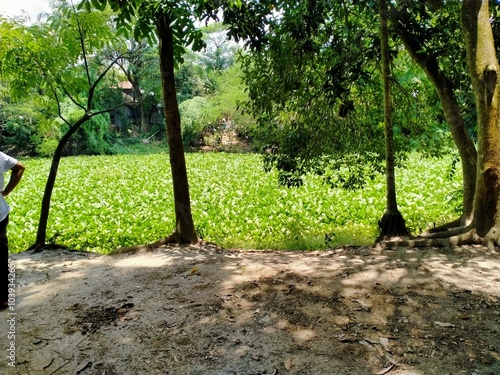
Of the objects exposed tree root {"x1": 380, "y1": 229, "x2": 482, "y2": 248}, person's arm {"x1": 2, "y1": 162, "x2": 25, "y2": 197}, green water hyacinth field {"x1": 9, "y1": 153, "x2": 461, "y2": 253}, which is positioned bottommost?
green water hyacinth field {"x1": 9, "y1": 153, "x2": 461, "y2": 253}

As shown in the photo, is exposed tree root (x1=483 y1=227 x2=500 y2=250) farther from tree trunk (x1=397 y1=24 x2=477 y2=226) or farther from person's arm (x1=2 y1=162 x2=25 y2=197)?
person's arm (x1=2 y1=162 x2=25 y2=197)

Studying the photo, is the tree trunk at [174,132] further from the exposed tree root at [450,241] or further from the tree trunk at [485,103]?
the tree trunk at [485,103]

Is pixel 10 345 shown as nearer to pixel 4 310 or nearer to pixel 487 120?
pixel 4 310

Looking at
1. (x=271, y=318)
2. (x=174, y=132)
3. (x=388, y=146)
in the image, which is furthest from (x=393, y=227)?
(x=174, y=132)

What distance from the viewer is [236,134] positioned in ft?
118

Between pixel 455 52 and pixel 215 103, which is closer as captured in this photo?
pixel 455 52

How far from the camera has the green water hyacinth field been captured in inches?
347

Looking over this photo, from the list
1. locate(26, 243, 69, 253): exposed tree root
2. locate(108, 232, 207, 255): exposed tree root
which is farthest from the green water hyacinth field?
locate(108, 232, 207, 255): exposed tree root

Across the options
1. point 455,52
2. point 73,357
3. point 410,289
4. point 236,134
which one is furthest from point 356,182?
point 236,134

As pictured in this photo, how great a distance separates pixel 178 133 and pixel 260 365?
13.8ft

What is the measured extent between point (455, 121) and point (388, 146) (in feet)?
3.34

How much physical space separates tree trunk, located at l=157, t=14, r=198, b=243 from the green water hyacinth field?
1226 mm

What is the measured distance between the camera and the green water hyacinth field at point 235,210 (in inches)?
347

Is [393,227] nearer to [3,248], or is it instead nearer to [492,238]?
[492,238]
